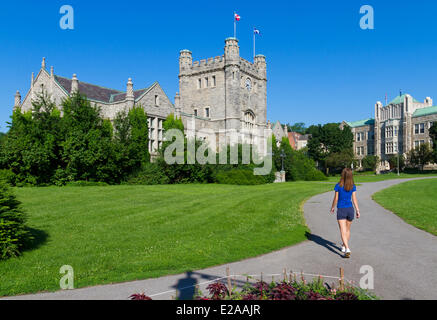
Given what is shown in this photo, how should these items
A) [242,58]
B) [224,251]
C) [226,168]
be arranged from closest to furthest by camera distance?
[224,251], [226,168], [242,58]

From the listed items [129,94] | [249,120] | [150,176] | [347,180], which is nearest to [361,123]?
[249,120]

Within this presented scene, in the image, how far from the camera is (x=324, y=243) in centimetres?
949

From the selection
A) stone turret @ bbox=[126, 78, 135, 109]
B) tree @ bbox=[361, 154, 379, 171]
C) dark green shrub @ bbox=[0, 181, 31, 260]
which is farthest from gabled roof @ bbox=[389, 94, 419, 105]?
dark green shrub @ bbox=[0, 181, 31, 260]

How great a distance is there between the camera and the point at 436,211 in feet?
46.5

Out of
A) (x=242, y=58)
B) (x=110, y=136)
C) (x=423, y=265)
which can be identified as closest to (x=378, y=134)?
(x=242, y=58)

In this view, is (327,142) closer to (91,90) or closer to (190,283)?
(91,90)

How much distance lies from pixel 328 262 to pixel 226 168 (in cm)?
2740

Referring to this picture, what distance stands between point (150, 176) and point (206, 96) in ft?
73.4

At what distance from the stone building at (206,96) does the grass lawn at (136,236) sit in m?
19.6

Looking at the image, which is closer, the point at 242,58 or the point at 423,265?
the point at 423,265

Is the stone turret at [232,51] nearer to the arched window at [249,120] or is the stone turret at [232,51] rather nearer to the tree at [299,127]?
the arched window at [249,120]

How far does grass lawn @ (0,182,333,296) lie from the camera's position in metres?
7.25

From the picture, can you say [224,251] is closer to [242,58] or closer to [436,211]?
[436,211]

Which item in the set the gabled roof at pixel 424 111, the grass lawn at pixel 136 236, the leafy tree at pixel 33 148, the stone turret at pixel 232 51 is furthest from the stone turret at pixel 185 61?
the gabled roof at pixel 424 111
